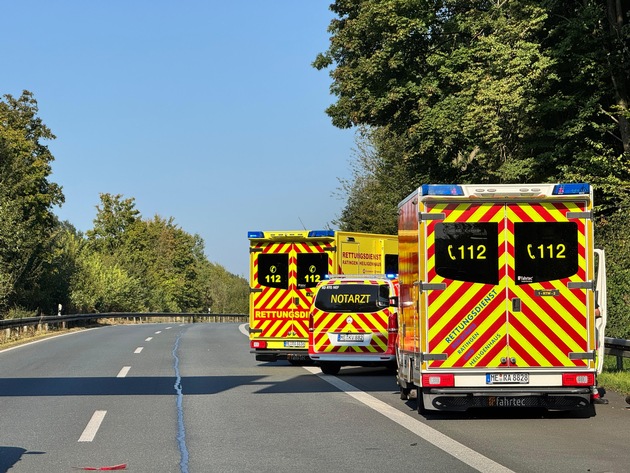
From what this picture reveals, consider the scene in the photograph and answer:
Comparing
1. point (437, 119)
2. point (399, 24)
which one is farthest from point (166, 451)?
point (399, 24)

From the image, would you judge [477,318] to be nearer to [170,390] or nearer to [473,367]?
[473,367]

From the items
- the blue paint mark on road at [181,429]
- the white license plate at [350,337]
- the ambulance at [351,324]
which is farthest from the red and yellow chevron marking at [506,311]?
the white license plate at [350,337]

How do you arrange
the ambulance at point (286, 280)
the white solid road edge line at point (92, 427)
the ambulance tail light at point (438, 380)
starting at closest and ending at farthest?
the white solid road edge line at point (92, 427) < the ambulance tail light at point (438, 380) < the ambulance at point (286, 280)

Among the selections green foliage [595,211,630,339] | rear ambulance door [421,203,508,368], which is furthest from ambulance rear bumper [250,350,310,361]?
rear ambulance door [421,203,508,368]

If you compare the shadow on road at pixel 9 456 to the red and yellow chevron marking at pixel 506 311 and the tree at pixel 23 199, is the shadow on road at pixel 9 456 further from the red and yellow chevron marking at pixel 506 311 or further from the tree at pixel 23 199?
the tree at pixel 23 199

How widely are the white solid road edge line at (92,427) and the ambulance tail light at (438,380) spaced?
3.99 m

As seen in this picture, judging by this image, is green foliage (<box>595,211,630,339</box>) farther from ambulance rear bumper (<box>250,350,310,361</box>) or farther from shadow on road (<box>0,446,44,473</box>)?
shadow on road (<box>0,446,44,473</box>)

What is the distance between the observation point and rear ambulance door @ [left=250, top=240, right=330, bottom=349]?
22406 millimetres

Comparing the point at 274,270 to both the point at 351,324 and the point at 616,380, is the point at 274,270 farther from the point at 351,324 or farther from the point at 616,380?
the point at 616,380

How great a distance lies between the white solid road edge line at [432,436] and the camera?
8672mm

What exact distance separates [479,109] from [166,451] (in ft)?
73.1

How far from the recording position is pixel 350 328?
1958 centimetres

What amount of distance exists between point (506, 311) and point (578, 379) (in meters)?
1.20

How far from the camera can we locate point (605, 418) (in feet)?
40.8
